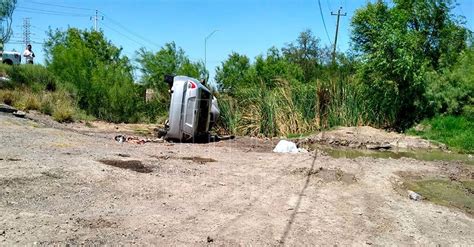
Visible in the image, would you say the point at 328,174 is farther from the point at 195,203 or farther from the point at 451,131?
the point at 451,131

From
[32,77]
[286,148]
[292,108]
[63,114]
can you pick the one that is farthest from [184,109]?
[32,77]

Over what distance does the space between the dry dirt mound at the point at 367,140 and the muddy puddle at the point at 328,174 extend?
5.63 m

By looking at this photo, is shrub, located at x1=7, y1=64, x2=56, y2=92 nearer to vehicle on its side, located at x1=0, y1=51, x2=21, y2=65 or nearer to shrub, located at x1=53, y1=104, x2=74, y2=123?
shrub, located at x1=53, y1=104, x2=74, y2=123

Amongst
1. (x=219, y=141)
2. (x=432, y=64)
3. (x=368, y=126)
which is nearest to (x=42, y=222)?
(x=219, y=141)

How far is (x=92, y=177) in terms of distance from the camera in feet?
21.0

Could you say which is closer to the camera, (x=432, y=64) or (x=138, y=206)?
(x=138, y=206)

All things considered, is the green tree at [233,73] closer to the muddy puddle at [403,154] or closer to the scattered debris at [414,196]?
the muddy puddle at [403,154]

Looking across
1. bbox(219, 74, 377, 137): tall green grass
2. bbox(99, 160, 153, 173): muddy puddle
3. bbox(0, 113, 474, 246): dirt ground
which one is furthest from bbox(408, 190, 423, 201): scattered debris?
bbox(219, 74, 377, 137): tall green grass

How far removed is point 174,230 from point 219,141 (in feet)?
30.4

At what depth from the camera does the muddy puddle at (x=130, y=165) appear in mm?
7539

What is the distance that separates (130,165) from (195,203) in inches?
93.9

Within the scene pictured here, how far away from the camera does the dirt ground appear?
15.2 feet

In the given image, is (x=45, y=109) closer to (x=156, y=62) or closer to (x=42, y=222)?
(x=156, y=62)

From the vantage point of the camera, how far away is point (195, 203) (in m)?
5.83
